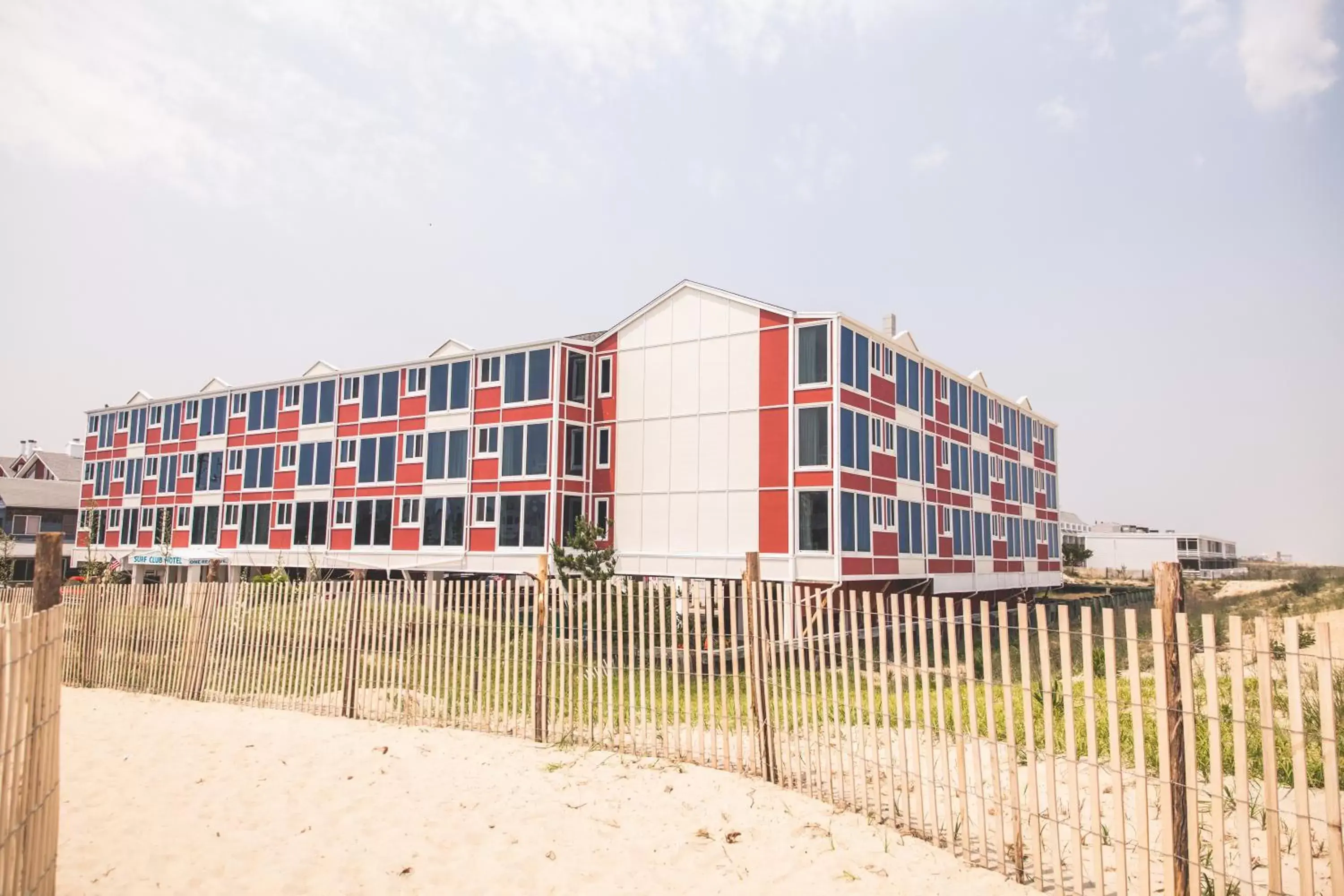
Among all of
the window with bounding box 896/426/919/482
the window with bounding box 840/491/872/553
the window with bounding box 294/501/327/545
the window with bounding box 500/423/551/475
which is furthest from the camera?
the window with bounding box 294/501/327/545

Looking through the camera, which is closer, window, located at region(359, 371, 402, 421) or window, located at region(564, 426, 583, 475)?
window, located at region(564, 426, 583, 475)

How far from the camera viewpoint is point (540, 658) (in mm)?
10672

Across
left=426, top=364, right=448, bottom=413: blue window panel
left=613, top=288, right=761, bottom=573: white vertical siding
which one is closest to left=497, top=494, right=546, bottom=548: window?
left=613, top=288, right=761, bottom=573: white vertical siding

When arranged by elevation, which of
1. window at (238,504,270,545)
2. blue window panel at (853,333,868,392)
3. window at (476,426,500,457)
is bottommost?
window at (238,504,270,545)

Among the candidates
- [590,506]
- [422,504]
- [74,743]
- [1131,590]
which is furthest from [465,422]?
[1131,590]

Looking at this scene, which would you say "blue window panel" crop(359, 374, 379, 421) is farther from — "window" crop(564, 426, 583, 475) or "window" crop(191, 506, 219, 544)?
"window" crop(191, 506, 219, 544)

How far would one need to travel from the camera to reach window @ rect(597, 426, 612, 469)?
31422 mm

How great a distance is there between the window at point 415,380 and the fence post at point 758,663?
27.9 m

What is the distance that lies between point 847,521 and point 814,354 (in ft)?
17.4

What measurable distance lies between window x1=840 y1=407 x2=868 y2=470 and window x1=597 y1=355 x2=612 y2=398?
9.22 metres

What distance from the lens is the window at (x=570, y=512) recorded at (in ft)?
101

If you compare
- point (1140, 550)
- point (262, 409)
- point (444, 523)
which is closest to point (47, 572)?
point (444, 523)

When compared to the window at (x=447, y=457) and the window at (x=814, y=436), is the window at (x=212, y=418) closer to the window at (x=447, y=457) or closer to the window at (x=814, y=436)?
the window at (x=447, y=457)

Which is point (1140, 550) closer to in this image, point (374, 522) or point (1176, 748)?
point (374, 522)
